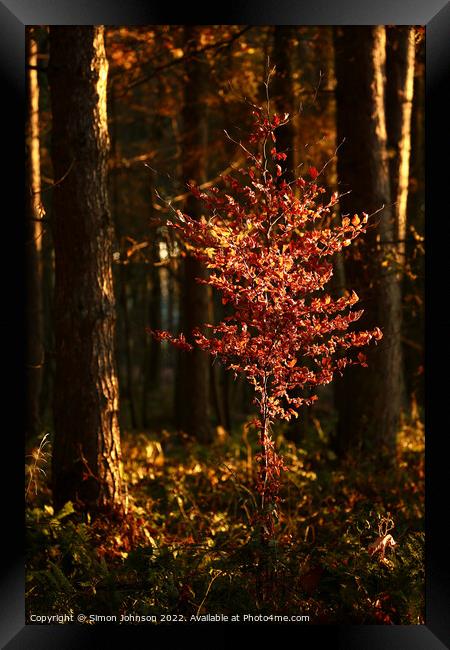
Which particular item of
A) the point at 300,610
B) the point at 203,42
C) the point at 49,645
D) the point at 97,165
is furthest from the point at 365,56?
the point at 49,645

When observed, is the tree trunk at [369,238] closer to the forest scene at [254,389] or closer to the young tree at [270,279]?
the forest scene at [254,389]

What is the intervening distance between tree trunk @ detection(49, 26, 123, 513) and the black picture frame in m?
1.17

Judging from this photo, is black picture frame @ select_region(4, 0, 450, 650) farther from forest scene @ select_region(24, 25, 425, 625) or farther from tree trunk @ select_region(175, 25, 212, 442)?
tree trunk @ select_region(175, 25, 212, 442)

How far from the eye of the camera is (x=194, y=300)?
1128 cm

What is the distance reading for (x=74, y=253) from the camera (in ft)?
21.5

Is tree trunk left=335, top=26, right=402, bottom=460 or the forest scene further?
tree trunk left=335, top=26, right=402, bottom=460

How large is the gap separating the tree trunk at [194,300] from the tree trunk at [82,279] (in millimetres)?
4690

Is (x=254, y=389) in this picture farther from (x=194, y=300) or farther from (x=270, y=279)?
(x=194, y=300)

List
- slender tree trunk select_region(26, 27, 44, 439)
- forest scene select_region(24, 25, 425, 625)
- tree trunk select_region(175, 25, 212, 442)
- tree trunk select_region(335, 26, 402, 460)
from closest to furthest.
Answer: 1. forest scene select_region(24, 25, 425, 625)
2. tree trunk select_region(335, 26, 402, 460)
3. slender tree trunk select_region(26, 27, 44, 439)
4. tree trunk select_region(175, 25, 212, 442)

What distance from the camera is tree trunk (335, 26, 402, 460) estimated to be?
840 centimetres

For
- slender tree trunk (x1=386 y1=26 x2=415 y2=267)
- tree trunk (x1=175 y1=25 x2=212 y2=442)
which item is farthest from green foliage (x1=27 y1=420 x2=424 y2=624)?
slender tree trunk (x1=386 y1=26 x2=415 y2=267)
